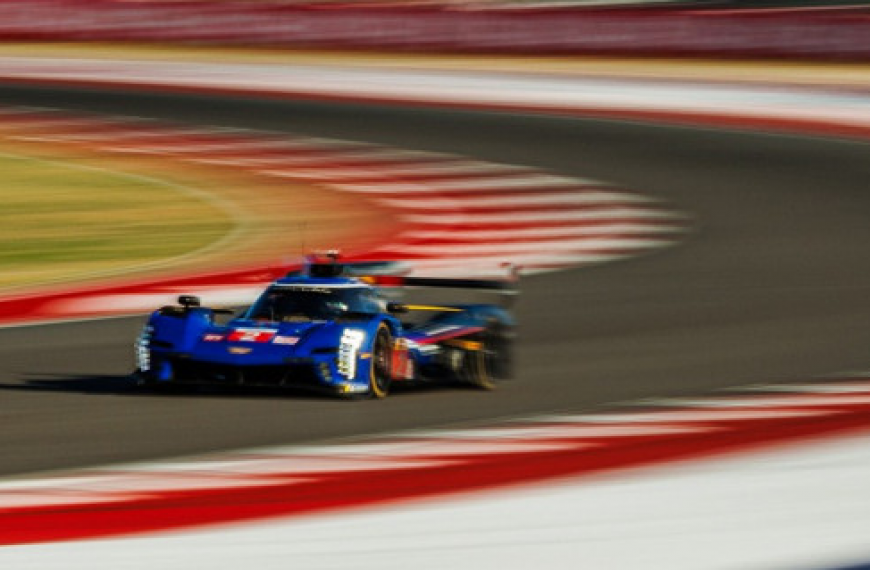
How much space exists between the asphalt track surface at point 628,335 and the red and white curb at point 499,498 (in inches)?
17.5

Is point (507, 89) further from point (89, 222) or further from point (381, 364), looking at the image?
point (381, 364)

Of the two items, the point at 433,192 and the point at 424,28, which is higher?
the point at 424,28

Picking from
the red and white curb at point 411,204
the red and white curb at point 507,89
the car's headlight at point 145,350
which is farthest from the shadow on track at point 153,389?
the red and white curb at point 507,89

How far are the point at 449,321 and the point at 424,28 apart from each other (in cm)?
2264

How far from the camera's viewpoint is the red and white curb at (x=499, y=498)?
6555 mm

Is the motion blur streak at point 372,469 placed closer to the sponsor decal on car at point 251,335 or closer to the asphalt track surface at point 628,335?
the asphalt track surface at point 628,335

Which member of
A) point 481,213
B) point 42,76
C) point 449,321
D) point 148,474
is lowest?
point 148,474

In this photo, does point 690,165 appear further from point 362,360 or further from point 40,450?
point 40,450

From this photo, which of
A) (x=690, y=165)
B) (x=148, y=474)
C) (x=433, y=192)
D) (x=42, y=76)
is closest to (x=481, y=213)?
(x=433, y=192)

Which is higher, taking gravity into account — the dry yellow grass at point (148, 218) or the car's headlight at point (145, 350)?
the dry yellow grass at point (148, 218)

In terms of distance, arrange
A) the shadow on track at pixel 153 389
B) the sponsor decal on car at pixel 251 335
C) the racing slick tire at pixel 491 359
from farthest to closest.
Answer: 1. the racing slick tire at pixel 491 359
2. the shadow on track at pixel 153 389
3. the sponsor decal on car at pixel 251 335

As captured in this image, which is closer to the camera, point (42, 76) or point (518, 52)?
point (42, 76)

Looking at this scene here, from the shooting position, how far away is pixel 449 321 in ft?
33.9

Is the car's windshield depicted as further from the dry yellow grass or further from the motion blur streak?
the dry yellow grass
